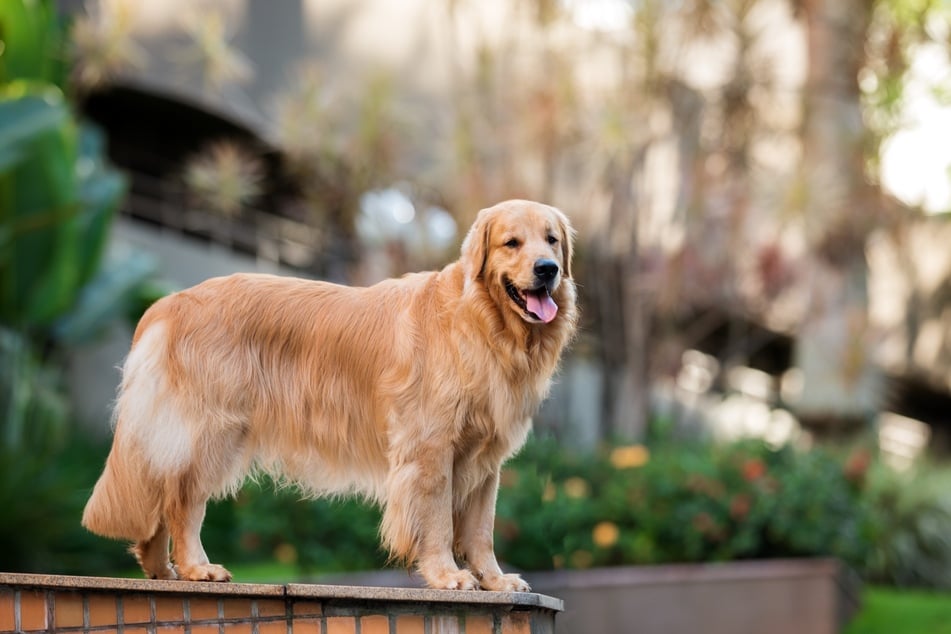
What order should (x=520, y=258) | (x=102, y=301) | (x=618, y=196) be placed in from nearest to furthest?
(x=520, y=258)
(x=102, y=301)
(x=618, y=196)

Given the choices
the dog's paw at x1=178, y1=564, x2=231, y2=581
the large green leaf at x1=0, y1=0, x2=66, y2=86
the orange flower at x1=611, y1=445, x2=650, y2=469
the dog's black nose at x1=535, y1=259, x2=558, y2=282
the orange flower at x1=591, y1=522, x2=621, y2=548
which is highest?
the large green leaf at x1=0, y1=0, x2=66, y2=86

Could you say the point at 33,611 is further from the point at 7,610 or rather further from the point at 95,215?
the point at 95,215

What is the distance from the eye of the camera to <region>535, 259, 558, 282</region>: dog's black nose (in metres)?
5.13

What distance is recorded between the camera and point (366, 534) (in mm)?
12547

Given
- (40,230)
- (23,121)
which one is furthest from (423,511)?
(40,230)

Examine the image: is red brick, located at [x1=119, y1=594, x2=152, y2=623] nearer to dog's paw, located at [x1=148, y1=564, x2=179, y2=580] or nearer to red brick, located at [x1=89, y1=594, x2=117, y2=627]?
red brick, located at [x1=89, y1=594, x2=117, y2=627]

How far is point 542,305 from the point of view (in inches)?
205

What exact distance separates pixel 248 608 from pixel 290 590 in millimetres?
209

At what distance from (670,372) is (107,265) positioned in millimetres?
8306

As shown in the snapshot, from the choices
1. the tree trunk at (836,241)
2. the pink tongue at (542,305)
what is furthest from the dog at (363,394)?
the tree trunk at (836,241)

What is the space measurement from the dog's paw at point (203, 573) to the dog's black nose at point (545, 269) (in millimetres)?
1824

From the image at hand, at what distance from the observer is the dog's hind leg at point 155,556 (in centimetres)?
555

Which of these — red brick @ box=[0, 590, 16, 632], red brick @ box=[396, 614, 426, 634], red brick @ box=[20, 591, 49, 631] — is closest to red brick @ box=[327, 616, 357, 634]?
red brick @ box=[396, 614, 426, 634]

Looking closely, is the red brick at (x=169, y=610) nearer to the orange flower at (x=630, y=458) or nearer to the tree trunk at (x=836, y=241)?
the orange flower at (x=630, y=458)
